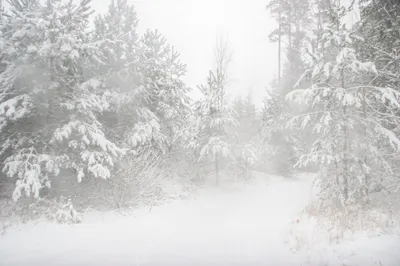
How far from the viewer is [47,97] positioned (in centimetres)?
798

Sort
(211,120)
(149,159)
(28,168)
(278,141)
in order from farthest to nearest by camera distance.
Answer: (278,141)
(211,120)
(149,159)
(28,168)

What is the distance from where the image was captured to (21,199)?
760cm

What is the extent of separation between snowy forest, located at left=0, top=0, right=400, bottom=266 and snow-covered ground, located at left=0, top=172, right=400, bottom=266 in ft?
0.13

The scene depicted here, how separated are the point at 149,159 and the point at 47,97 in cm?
445

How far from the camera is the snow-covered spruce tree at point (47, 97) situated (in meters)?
7.29

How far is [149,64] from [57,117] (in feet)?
15.2

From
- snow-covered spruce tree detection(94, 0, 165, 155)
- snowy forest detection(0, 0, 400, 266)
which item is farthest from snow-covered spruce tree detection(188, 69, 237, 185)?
snow-covered spruce tree detection(94, 0, 165, 155)

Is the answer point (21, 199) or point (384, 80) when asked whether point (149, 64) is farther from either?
point (384, 80)

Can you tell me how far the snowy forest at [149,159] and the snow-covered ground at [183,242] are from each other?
0.04 metres

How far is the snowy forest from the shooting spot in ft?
18.6

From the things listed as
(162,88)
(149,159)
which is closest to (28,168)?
(149,159)

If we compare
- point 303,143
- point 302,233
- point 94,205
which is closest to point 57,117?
point 94,205

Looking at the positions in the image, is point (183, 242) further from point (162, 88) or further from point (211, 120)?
point (162, 88)

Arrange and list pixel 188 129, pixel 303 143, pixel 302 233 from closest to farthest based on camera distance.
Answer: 1. pixel 302 233
2. pixel 188 129
3. pixel 303 143
